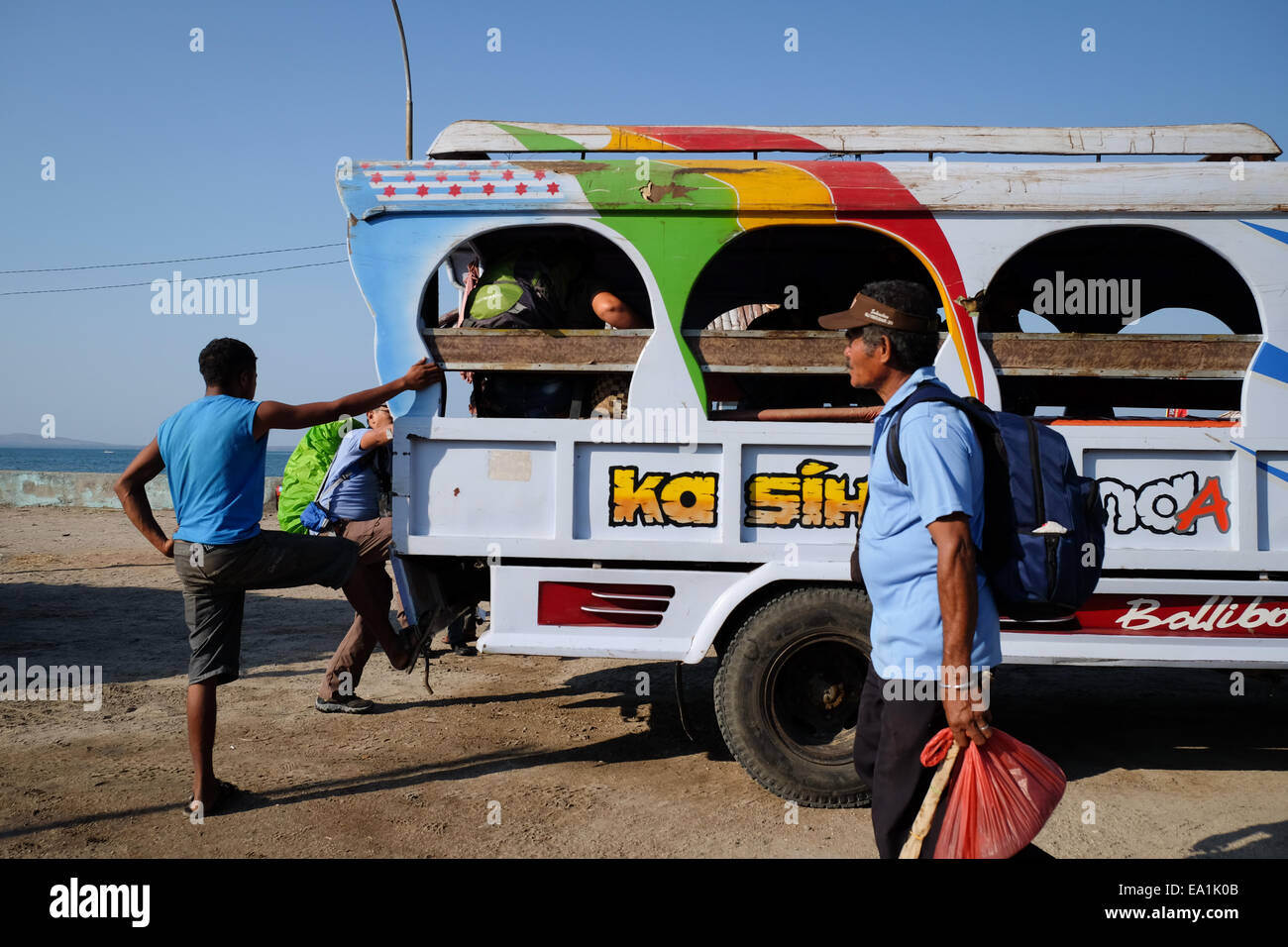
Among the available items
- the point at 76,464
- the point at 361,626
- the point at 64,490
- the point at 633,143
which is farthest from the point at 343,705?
the point at 76,464

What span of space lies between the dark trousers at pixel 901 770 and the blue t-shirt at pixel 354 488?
149 inches

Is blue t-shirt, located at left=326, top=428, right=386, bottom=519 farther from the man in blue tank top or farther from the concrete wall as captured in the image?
the concrete wall

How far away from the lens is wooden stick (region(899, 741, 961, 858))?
86.9 inches

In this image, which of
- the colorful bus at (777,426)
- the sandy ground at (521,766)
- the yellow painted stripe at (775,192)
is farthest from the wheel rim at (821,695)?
the yellow painted stripe at (775,192)

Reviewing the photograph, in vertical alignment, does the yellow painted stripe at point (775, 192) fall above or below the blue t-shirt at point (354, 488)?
above

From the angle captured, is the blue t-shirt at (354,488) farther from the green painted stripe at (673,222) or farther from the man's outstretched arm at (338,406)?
the green painted stripe at (673,222)

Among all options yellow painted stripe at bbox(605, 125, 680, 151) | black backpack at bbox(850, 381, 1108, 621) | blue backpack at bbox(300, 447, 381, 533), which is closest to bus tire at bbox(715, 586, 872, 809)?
black backpack at bbox(850, 381, 1108, 621)

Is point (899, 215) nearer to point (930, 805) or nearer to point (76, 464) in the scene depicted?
point (930, 805)

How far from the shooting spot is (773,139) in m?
4.15

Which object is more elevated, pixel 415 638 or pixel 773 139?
pixel 773 139

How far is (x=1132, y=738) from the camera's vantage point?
16.0 feet

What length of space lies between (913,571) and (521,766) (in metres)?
2.77

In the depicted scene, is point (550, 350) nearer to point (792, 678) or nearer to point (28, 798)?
point (792, 678)

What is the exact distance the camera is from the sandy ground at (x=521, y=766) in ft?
11.7
